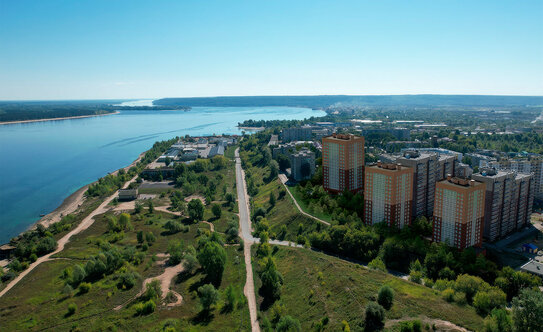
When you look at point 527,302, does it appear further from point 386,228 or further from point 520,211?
point 520,211

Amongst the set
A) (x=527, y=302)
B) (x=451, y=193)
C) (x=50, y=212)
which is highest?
(x=451, y=193)

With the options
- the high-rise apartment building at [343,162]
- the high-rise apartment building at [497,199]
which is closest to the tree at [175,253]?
the high-rise apartment building at [343,162]

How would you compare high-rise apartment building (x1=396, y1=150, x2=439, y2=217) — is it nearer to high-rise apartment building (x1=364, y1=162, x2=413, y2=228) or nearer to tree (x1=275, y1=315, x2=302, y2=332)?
high-rise apartment building (x1=364, y1=162, x2=413, y2=228)

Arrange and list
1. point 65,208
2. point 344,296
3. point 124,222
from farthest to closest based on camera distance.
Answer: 1. point 65,208
2. point 124,222
3. point 344,296

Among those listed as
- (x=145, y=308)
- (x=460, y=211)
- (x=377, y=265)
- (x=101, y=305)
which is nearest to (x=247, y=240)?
(x=377, y=265)

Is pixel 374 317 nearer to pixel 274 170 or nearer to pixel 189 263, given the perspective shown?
pixel 189 263

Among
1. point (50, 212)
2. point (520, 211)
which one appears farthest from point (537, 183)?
point (50, 212)

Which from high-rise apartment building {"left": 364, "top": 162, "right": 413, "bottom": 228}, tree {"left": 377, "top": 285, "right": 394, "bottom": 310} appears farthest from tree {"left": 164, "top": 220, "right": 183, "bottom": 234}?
tree {"left": 377, "top": 285, "right": 394, "bottom": 310}

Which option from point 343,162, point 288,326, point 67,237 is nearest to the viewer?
point 288,326
